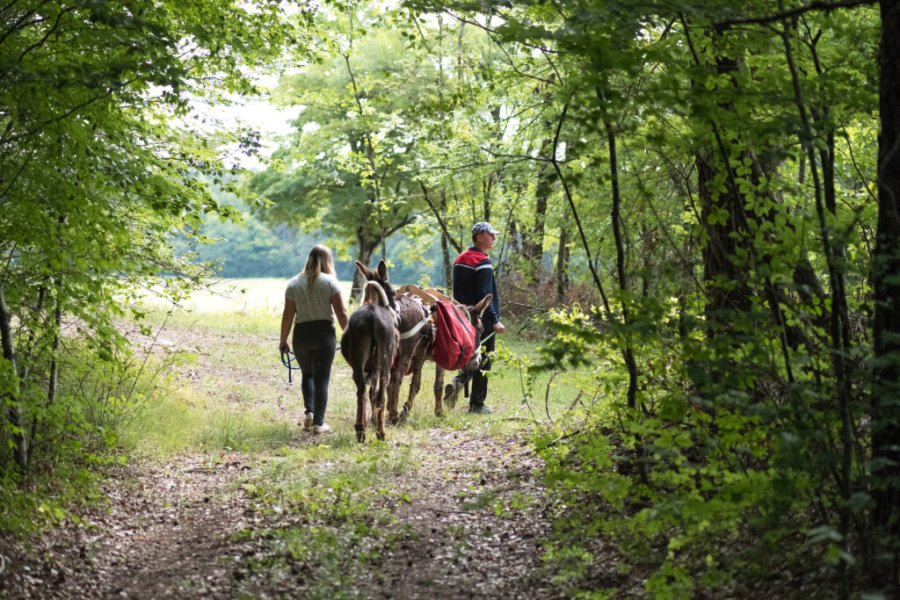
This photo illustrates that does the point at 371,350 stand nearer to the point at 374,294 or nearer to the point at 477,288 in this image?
the point at 374,294

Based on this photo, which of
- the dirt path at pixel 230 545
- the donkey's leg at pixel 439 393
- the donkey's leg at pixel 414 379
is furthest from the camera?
the donkey's leg at pixel 439 393

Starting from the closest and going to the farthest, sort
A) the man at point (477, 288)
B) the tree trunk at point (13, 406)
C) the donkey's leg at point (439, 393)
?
the tree trunk at point (13, 406)
the donkey's leg at point (439, 393)
the man at point (477, 288)

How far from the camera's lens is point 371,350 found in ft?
30.2

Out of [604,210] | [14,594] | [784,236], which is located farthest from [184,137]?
[784,236]

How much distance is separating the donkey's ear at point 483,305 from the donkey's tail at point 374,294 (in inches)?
75.7

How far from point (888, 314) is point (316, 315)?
637 cm

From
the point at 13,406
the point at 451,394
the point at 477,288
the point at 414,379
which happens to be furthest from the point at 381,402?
the point at 13,406

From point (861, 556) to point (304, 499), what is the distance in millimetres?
4147

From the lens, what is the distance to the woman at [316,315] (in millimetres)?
9453

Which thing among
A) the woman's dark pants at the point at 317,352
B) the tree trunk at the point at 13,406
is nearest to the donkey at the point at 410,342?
the woman's dark pants at the point at 317,352

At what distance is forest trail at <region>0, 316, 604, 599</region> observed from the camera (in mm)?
5273

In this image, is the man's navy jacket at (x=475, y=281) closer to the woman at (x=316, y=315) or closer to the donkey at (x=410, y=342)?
the donkey at (x=410, y=342)

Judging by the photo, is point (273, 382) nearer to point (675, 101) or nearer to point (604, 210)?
point (604, 210)

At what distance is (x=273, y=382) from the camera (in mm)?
14055
